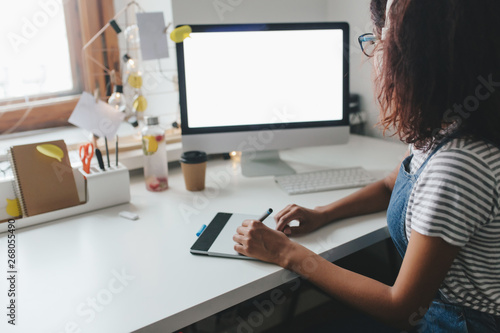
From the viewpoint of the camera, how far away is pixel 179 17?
171 cm

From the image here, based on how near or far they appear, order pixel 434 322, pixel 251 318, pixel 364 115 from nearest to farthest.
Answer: pixel 434 322, pixel 251 318, pixel 364 115

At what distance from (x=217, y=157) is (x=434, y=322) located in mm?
1029

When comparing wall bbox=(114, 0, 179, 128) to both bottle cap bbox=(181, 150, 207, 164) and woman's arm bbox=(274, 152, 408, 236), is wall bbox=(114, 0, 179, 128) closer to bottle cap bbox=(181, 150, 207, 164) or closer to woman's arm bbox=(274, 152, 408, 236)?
bottle cap bbox=(181, 150, 207, 164)

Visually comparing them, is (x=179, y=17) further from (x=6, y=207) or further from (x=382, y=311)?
(x=382, y=311)

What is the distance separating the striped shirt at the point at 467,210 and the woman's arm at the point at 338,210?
32 cm

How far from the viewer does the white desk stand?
815 millimetres

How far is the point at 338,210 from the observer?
3.89 ft

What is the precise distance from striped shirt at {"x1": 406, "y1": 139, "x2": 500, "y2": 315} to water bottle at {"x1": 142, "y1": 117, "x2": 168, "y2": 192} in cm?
83

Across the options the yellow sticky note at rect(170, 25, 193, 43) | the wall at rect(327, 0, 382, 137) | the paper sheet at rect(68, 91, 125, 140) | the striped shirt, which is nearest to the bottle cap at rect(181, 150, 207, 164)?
the paper sheet at rect(68, 91, 125, 140)

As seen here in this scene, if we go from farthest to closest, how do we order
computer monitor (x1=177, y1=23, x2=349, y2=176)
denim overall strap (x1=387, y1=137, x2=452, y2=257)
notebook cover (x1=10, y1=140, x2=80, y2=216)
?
computer monitor (x1=177, y1=23, x2=349, y2=176), notebook cover (x1=10, y1=140, x2=80, y2=216), denim overall strap (x1=387, y1=137, x2=452, y2=257)

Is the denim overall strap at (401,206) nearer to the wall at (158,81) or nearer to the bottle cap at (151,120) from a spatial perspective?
the bottle cap at (151,120)

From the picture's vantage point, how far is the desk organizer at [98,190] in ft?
4.07

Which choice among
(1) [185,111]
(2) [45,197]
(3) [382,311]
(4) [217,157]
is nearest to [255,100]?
(1) [185,111]

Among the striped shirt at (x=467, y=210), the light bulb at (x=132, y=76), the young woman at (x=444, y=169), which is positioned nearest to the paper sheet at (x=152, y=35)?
the light bulb at (x=132, y=76)
